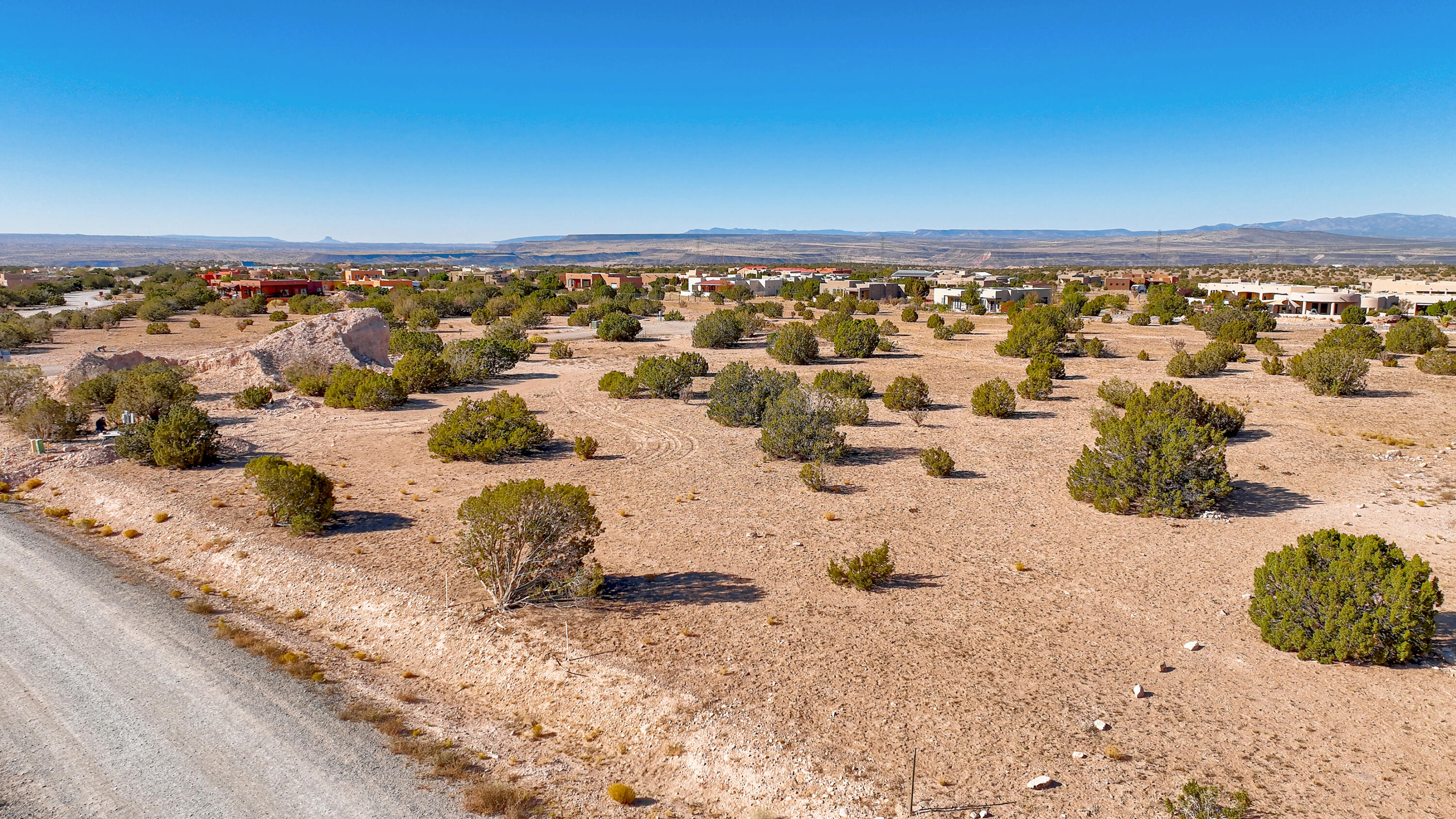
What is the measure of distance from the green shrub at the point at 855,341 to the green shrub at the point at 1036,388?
12.4 meters

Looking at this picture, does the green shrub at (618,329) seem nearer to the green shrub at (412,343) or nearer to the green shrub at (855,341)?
the green shrub at (412,343)

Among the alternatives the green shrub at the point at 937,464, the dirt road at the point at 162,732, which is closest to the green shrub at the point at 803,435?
the green shrub at the point at 937,464

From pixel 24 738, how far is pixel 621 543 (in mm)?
8126

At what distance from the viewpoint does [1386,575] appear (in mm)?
9844

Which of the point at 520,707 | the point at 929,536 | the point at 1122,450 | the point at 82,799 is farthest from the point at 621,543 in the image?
the point at 1122,450

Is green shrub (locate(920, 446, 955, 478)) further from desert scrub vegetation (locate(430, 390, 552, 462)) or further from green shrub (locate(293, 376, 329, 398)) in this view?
green shrub (locate(293, 376, 329, 398))

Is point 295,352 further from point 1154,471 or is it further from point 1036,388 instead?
point 1154,471

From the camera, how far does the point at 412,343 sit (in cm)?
3600

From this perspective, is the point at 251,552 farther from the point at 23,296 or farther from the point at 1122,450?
the point at 23,296

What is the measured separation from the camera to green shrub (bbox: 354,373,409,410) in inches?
1022

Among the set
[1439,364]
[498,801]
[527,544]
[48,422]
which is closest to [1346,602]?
[498,801]

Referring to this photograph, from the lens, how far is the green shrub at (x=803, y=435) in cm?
1952

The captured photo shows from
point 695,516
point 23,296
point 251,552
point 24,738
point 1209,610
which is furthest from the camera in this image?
point 23,296

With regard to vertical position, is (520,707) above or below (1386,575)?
below
